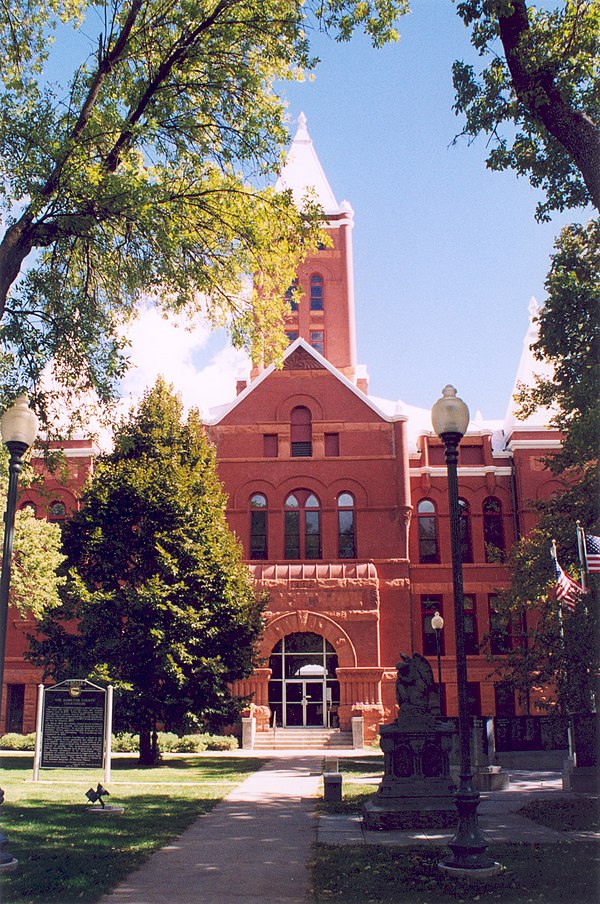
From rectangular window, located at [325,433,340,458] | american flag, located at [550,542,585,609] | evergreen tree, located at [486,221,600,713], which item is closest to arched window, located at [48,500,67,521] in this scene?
rectangular window, located at [325,433,340,458]

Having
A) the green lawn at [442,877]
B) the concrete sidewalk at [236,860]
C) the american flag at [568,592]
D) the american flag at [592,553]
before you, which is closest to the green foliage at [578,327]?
the american flag at [592,553]

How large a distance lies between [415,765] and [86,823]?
205 inches

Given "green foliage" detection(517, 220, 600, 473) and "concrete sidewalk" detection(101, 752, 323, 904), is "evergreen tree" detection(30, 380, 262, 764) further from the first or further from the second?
"green foliage" detection(517, 220, 600, 473)

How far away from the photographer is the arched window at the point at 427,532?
38.3 metres

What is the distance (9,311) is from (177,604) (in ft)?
46.0

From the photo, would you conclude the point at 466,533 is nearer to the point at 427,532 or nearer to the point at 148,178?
the point at 427,532

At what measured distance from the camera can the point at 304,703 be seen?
1372 inches

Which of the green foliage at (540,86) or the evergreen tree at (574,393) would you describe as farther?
the evergreen tree at (574,393)

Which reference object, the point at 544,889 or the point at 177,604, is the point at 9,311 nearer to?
the point at 544,889

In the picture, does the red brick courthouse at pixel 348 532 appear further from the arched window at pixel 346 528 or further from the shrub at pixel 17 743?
the shrub at pixel 17 743

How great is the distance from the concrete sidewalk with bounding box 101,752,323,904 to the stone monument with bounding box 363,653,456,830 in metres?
1.30

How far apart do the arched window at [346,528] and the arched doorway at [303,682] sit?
3975 millimetres

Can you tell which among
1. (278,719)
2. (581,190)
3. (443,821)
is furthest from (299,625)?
(581,190)

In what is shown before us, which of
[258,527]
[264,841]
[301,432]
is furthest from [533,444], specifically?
[264,841]
